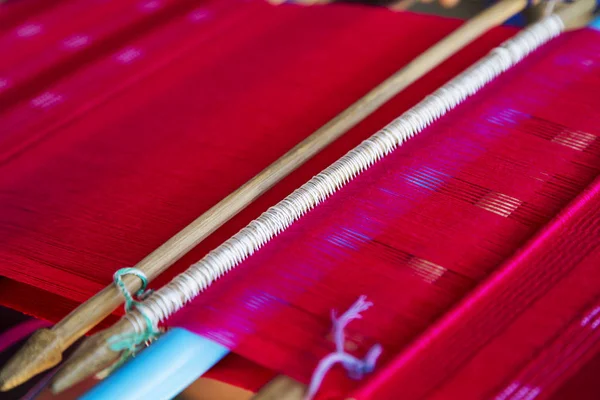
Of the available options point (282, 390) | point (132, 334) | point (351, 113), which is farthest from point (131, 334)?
point (351, 113)

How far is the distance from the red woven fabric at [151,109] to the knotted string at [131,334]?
10 cm

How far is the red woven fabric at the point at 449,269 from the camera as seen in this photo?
778mm

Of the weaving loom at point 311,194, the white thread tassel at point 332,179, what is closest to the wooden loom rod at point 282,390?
the weaving loom at point 311,194

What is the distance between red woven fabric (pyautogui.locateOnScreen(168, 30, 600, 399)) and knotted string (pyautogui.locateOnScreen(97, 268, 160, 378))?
4cm

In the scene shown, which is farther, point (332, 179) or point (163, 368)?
point (332, 179)

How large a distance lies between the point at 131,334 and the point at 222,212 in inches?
9.1

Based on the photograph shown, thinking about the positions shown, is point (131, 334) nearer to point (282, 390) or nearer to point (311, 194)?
point (282, 390)

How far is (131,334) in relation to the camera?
2.63ft

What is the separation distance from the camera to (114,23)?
63.1 inches

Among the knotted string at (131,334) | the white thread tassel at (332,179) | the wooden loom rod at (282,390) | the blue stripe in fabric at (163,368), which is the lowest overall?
the wooden loom rod at (282,390)

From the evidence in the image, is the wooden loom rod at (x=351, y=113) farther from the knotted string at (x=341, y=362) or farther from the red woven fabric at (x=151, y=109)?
the knotted string at (x=341, y=362)

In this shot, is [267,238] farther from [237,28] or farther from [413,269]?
[237,28]

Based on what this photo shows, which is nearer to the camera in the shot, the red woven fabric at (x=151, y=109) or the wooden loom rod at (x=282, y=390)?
the wooden loom rod at (x=282, y=390)

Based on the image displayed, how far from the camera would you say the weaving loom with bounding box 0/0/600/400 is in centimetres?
80
